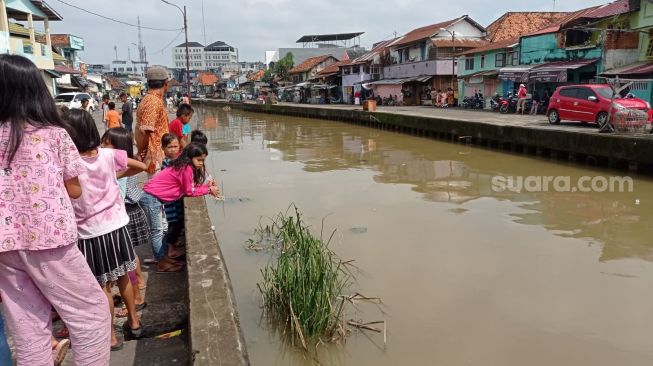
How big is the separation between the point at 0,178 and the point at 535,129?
43.8 feet

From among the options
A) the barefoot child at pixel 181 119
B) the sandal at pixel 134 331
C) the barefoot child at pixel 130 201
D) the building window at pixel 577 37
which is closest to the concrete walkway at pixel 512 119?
the building window at pixel 577 37

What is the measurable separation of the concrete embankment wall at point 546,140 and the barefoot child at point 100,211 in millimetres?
10541

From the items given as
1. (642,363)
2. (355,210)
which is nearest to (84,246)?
(642,363)

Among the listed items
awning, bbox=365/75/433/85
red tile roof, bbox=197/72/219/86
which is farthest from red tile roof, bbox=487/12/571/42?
red tile roof, bbox=197/72/219/86

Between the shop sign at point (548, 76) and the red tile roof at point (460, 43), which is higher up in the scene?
the red tile roof at point (460, 43)

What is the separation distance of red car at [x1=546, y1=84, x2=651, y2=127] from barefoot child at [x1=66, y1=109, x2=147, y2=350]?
44.8 feet

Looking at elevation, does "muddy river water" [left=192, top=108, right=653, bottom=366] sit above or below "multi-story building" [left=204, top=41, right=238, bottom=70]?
below

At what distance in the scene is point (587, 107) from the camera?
14.9 metres

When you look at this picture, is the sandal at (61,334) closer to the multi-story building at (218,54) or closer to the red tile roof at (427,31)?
the red tile roof at (427,31)

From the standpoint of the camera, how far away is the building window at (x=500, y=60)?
2941 cm

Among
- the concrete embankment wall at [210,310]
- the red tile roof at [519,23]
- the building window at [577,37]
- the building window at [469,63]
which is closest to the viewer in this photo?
the concrete embankment wall at [210,310]

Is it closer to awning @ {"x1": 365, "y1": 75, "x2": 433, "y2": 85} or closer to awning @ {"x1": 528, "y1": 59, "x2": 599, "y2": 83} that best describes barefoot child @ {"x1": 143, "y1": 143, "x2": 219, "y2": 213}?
awning @ {"x1": 528, "y1": 59, "x2": 599, "y2": 83}

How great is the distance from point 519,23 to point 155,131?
36.3 meters

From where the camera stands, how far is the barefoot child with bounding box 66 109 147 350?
2.75 metres
